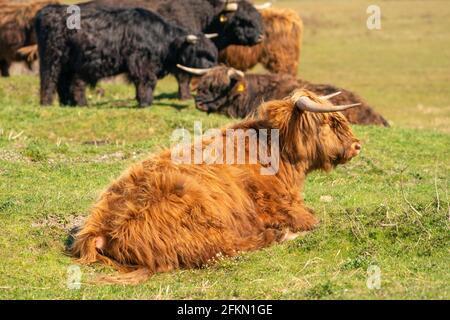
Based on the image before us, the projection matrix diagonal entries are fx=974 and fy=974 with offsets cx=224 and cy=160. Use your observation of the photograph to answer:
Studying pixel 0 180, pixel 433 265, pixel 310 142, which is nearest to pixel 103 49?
pixel 0 180

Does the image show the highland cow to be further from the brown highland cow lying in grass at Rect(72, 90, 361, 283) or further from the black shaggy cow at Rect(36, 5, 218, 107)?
the brown highland cow lying in grass at Rect(72, 90, 361, 283)

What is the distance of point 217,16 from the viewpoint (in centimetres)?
2066

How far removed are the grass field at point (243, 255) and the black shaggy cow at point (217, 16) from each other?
1661 millimetres

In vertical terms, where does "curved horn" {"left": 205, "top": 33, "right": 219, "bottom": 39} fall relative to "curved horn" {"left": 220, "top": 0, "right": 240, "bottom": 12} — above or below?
below

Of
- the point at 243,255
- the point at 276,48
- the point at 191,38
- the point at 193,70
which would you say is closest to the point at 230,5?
the point at 276,48

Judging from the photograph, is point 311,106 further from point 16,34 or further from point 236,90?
point 16,34

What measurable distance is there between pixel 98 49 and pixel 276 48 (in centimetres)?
670

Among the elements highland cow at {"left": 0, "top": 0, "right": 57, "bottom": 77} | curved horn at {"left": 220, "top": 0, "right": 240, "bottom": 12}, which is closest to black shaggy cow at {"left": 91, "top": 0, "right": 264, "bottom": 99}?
curved horn at {"left": 220, "top": 0, "right": 240, "bottom": 12}

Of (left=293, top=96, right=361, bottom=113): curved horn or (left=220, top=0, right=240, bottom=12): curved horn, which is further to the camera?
(left=220, top=0, right=240, bottom=12): curved horn

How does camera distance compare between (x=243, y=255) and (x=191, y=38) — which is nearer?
(x=243, y=255)

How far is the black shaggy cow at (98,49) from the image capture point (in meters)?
16.5

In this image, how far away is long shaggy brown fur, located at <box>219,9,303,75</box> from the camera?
22078mm

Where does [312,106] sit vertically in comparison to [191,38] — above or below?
above

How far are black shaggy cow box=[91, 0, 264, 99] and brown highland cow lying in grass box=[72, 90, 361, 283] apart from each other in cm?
1149
